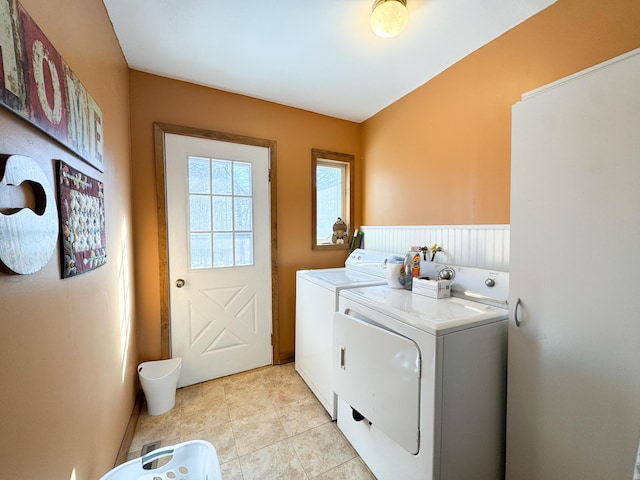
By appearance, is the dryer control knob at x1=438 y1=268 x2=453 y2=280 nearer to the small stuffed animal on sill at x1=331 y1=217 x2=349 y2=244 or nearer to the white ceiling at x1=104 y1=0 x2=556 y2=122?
the small stuffed animal on sill at x1=331 y1=217 x2=349 y2=244

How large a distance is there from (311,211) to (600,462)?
7.46 ft

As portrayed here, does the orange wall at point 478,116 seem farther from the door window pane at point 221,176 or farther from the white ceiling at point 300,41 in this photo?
the door window pane at point 221,176

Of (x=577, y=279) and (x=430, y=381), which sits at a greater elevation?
(x=577, y=279)

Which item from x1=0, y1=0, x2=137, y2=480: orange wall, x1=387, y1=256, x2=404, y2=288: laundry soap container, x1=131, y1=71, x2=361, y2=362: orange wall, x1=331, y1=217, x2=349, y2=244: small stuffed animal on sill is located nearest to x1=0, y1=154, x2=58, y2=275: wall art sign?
x1=0, y1=0, x2=137, y2=480: orange wall

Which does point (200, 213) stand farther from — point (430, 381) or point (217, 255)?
point (430, 381)

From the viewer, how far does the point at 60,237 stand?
2.72 feet

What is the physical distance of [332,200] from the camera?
2803mm

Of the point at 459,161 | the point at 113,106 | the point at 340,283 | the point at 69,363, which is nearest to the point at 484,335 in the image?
the point at 340,283

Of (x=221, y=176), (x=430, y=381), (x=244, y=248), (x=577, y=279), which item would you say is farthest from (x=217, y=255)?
(x=577, y=279)

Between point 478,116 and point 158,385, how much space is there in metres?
2.88

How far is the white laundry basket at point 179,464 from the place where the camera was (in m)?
1.02

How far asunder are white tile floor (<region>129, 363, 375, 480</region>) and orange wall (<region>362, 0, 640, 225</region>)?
5.55 feet

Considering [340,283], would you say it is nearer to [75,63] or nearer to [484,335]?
[484,335]

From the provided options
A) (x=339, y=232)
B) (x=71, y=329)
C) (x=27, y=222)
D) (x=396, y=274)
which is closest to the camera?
(x=27, y=222)
